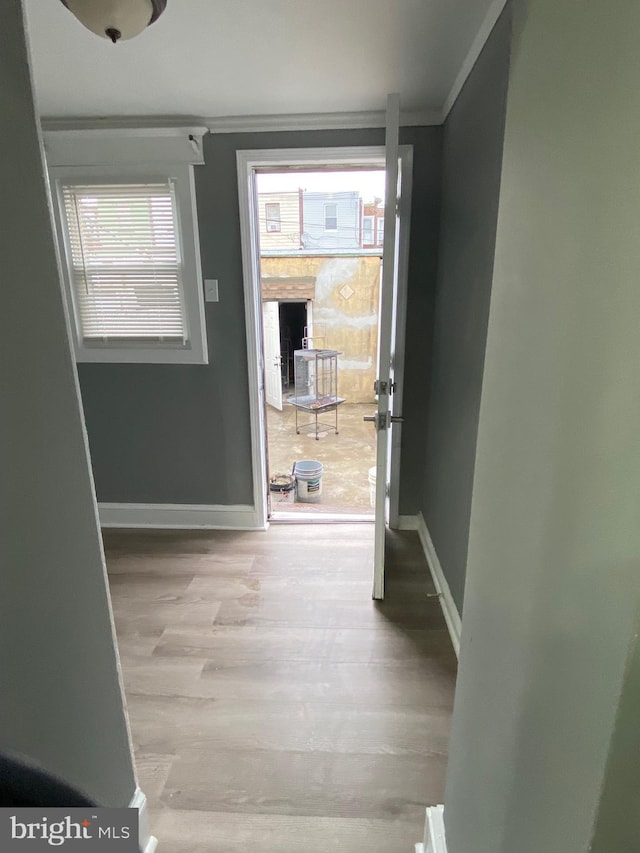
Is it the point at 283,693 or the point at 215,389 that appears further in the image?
the point at 215,389

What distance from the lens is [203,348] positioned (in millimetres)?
2859

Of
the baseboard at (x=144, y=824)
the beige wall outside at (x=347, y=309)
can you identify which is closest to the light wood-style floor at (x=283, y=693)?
the baseboard at (x=144, y=824)

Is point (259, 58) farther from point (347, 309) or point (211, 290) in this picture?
point (347, 309)

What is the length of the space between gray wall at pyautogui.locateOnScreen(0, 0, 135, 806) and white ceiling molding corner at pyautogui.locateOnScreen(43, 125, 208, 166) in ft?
6.17

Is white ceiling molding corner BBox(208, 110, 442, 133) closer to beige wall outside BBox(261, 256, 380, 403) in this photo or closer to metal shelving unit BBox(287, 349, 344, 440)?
metal shelving unit BBox(287, 349, 344, 440)

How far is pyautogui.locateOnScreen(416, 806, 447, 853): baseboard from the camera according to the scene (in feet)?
4.01

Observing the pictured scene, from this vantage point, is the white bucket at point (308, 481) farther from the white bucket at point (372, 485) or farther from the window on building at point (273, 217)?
the window on building at point (273, 217)

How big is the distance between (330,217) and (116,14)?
7.84 m

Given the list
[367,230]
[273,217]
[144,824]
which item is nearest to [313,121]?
[144,824]

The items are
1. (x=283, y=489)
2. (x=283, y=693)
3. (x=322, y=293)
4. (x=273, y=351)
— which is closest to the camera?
(x=283, y=693)

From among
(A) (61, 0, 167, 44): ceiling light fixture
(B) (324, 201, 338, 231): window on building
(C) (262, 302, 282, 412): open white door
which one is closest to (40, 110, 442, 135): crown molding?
(A) (61, 0, 167, 44): ceiling light fixture

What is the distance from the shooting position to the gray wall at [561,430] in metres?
0.45

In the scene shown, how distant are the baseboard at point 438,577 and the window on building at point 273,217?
700 cm

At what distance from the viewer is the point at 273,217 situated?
345 inches
